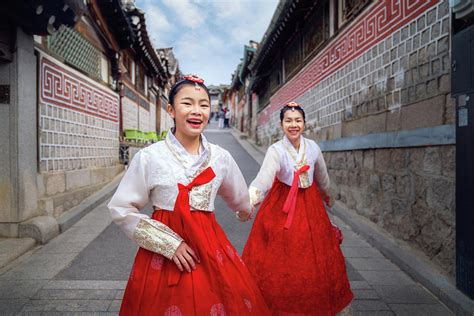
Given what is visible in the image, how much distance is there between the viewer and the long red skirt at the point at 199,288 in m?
1.62

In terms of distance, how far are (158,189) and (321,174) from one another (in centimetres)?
175

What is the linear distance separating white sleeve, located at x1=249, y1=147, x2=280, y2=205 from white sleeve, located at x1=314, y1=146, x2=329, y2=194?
1.30 ft

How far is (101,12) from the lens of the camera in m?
8.82

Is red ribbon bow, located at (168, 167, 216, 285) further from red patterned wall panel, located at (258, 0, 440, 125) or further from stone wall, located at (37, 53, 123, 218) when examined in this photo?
stone wall, located at (37, 53, 123, 218)

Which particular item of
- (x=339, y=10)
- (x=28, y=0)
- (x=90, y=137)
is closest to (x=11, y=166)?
(x=28, y=0)

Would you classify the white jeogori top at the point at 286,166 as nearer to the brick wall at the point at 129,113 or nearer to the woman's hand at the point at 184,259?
the woman's hand at the point at 184,259

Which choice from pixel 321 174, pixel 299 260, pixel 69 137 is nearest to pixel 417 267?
pixel 321 174

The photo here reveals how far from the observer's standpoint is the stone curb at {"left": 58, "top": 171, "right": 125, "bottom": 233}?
587cm

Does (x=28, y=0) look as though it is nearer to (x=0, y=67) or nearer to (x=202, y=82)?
(x=0, y=67)

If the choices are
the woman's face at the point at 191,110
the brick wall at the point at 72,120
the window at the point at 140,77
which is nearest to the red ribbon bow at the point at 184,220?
the woman's face at the point at 191,110

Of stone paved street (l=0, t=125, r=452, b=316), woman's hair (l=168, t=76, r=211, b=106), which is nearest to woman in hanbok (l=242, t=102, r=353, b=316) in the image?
stone paved street (l=0, t=125, r=452, b=316)

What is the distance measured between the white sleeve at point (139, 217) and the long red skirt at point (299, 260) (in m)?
1.23

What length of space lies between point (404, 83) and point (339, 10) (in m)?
3.11

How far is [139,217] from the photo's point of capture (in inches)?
71.0
